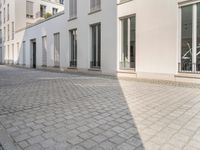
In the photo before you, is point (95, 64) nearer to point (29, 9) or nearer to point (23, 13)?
point (23, 13)

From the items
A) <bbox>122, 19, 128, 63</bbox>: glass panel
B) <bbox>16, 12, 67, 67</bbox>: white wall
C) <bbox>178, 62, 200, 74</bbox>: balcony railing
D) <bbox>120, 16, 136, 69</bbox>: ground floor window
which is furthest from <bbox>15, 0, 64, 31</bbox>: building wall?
<bbox>178, 62, 200, 74</bbox>: balcony railing

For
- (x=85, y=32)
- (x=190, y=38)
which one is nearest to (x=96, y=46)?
(x=85, y=32)

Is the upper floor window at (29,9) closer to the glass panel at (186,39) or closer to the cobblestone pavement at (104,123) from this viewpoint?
the glass panel at (186,39)

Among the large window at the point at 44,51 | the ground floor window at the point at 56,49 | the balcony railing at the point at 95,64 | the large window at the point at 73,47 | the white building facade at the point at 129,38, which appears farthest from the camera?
the large window at the point at 44,51

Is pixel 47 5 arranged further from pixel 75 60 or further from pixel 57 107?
pixel 57 107

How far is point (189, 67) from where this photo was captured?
25.3 ft

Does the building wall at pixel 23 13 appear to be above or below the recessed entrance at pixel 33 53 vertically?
above

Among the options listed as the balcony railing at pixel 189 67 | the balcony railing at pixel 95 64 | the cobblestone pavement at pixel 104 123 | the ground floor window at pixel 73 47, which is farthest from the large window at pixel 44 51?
the cobblestone pavement at pixel 104 123

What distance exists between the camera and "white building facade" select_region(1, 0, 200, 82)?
7.81 metres

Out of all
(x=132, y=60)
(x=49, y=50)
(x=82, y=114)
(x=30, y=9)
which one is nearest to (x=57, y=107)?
(x=82, y=114)

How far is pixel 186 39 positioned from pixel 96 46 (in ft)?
19.0

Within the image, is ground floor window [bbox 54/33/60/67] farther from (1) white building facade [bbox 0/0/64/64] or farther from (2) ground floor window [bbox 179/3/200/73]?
(2) ground floor window [bbox 179/3/200/73]

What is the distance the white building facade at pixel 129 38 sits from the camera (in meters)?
7.81

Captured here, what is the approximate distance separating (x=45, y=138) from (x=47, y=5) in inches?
1167
